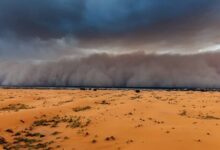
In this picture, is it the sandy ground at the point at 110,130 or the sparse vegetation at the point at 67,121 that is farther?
the sparse vegetation at the point at 67,121

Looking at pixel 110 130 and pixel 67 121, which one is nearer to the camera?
pixel 110 130

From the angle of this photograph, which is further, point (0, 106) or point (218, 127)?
point (0, 106)

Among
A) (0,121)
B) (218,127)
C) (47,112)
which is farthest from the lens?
(47,112)

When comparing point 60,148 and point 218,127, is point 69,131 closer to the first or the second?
point 60,148

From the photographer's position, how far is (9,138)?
2208 cm

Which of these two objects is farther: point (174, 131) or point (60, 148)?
point (174, 131)

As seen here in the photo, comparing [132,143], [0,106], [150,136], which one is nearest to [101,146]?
[132,143]

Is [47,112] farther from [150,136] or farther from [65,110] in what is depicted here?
[150,136]

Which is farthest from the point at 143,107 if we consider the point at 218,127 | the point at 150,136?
the point at 150,136

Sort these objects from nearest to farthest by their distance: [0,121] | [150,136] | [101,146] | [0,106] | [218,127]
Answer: [101,146] < [150,136] < [218,127] < [0,121] < [0,106]

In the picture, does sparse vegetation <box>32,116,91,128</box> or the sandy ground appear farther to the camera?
sparse vegetation <box>32,116,91,128</box>

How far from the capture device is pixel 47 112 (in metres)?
33.5

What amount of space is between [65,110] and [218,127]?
19.5 meters

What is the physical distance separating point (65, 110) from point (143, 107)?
400 inches
